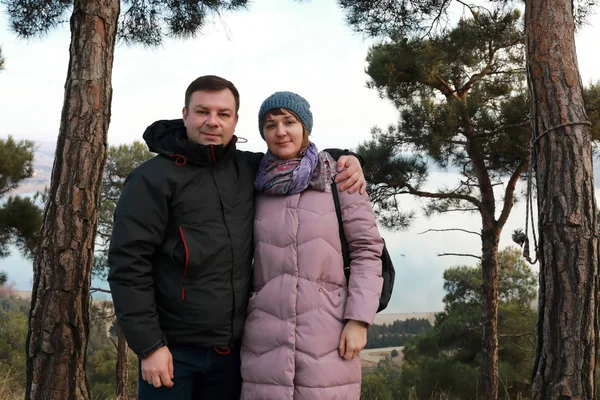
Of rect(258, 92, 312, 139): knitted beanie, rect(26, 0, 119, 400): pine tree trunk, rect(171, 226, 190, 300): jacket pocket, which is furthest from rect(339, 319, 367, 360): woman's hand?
rect(26, 0, 119, 400): pine tree trunk

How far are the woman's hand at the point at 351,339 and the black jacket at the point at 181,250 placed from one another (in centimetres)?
32

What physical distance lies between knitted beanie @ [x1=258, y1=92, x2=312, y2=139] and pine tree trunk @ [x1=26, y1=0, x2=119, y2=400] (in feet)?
4.51

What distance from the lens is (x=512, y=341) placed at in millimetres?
10250

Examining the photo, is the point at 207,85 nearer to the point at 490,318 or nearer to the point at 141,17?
the point at 141,17

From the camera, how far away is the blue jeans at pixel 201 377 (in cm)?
171

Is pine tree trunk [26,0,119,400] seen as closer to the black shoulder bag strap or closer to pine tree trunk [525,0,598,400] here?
the black shoulder bag strap

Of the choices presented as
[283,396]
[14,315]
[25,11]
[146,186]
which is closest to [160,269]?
[146,186]

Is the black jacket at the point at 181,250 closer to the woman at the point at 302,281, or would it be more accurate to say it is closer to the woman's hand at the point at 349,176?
the woman at the point at 302,281

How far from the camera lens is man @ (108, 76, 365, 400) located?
5.29 ft

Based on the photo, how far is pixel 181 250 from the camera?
1.65m

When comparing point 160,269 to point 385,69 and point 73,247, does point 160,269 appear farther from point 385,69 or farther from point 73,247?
point 385,69

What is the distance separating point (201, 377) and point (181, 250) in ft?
1.44

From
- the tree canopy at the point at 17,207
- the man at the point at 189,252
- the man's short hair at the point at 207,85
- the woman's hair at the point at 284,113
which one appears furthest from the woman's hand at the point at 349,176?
the tree canopy at the point at 17,207

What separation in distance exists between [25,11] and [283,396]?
4.41m
